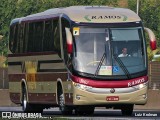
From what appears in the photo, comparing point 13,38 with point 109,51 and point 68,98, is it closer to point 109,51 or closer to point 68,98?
point 68,98

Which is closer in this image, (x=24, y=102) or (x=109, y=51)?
(x=109, y=51)

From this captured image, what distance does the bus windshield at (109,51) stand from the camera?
3206 cm

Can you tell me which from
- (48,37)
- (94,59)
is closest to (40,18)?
(48,37)

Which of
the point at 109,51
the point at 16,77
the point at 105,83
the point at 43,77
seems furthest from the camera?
the point at 16,77

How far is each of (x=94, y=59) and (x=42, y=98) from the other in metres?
4.52

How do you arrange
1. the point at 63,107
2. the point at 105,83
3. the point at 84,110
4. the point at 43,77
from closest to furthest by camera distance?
the point at 105,83, the point at 63,107, the point at 84,110, the point at 43,77

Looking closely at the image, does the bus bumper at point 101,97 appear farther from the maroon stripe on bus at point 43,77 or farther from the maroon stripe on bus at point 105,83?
the maroon stripe on bus at point 43,77

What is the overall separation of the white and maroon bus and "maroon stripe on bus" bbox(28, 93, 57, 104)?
34mm

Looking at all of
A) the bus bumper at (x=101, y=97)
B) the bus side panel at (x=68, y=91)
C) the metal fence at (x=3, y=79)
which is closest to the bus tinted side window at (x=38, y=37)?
the bus side panel at (x=68, y=91)

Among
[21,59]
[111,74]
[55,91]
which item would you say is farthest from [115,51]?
[21,59]

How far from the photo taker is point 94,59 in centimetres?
3203

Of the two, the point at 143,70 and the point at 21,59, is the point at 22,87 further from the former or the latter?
the point at 143,70

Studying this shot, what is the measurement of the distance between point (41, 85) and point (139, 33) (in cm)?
469

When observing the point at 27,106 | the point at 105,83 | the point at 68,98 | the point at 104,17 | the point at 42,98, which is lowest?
the point at 27,106
